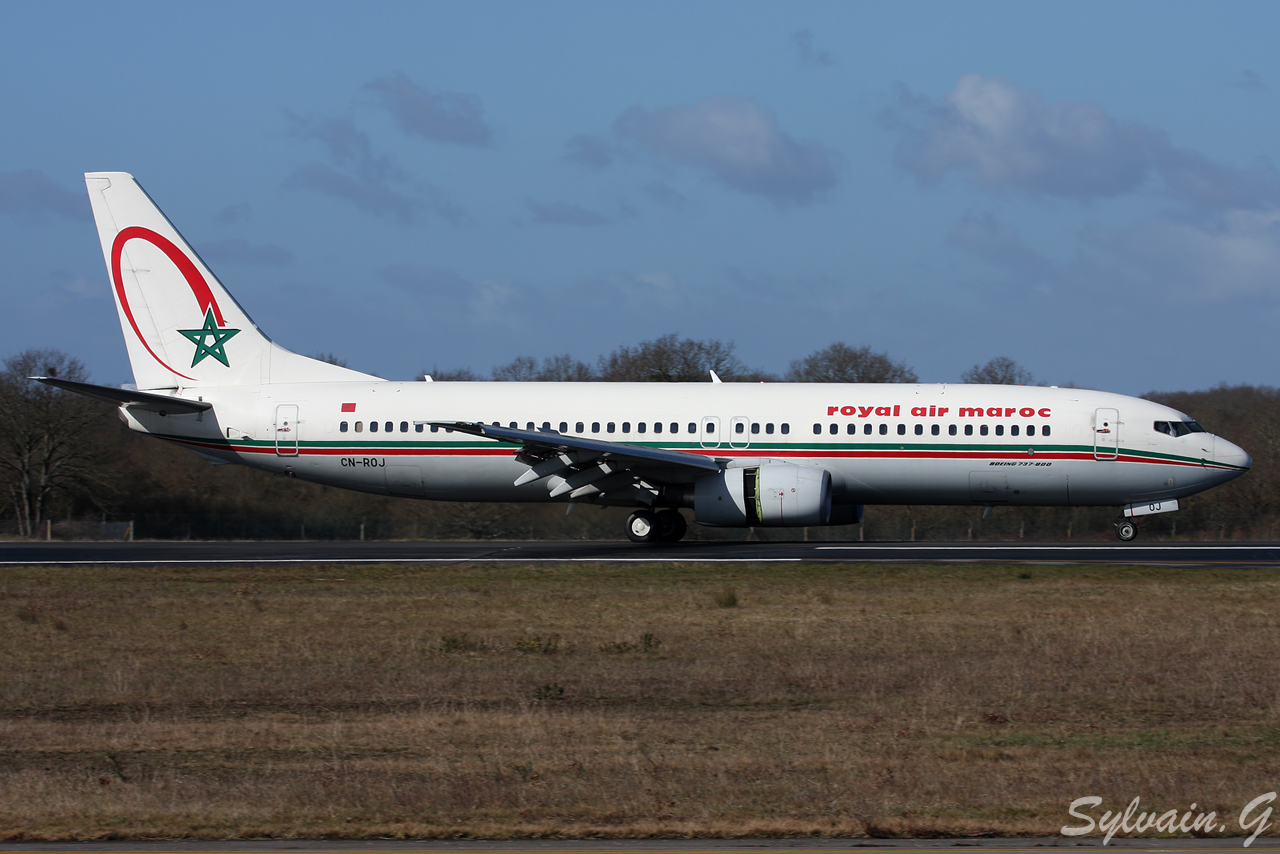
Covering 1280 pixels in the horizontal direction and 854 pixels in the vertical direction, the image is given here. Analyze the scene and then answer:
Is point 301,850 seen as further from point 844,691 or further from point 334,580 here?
point 334,580

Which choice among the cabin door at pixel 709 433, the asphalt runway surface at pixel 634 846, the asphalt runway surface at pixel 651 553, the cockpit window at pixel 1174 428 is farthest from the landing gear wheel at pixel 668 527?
the asphalt runway surface at pixel 634 846

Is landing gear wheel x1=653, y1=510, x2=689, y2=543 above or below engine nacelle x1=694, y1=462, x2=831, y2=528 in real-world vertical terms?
below

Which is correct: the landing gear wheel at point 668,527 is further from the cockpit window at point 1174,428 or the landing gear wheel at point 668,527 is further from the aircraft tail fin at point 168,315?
the cockpit window at point 1174,428

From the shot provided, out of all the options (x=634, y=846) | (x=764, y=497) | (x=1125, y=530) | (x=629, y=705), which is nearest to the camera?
(x=634, y=846)

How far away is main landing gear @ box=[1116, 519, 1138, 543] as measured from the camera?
30.1 m

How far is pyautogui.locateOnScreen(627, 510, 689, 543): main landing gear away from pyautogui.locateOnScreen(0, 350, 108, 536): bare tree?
28187mm

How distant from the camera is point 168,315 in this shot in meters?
32.1

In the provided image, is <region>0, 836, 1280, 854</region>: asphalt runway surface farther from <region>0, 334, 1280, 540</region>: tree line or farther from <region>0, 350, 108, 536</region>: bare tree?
<region>0, 350, 108, 536</region>: bare tree

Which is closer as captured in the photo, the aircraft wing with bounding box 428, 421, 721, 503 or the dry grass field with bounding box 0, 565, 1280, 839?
the dry grass field with bounding box 0, 565, 1280, 839

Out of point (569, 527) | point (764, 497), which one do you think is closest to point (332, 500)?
point (569, 527)

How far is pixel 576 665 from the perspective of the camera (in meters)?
13.9

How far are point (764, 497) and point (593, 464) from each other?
4063 mm

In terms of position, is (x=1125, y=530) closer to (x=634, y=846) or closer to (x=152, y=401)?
(x=152, y=401)

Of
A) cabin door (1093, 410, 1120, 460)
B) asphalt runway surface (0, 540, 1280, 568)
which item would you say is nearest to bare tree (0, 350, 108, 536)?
asphalt runway surface (0, 540, 1280, 568)
